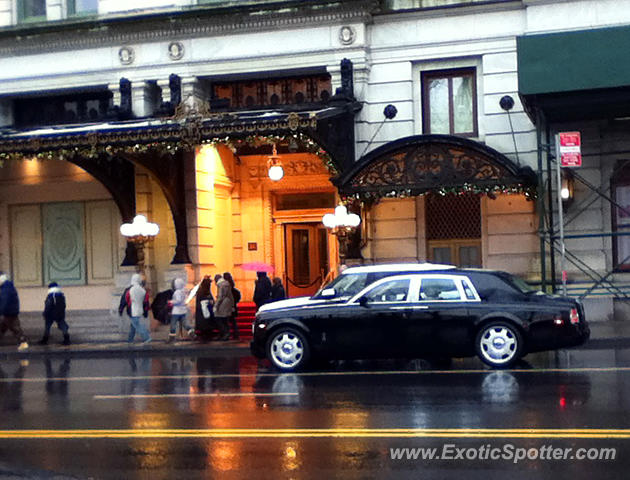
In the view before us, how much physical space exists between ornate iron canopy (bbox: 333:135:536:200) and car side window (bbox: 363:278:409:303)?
5.97 m

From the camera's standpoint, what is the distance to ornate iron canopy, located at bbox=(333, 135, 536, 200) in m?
21.5

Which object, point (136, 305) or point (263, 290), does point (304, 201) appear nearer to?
point (263, 290)

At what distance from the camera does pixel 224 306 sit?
2302 cm

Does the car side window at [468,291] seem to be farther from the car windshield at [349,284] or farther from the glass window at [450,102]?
the glass window at [450,102]

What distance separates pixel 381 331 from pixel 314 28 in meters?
10.6

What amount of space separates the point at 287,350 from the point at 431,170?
6.99 metres

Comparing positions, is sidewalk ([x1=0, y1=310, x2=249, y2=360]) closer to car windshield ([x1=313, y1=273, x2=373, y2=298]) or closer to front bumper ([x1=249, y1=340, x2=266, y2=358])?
front bumper ([x1=249, y1=340, x2=266, y2=358])

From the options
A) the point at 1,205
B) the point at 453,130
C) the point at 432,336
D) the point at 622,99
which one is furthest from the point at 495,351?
the point at 1,205

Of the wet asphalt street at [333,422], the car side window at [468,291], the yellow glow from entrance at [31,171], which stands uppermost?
the yellow glow from entrance at [31,171]

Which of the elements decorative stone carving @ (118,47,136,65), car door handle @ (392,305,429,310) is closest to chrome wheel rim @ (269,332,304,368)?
car door handle @ (392,305,429,310)

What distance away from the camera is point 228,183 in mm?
27094

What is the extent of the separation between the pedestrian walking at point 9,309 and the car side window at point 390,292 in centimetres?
1104

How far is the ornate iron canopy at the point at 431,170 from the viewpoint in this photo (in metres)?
21.5

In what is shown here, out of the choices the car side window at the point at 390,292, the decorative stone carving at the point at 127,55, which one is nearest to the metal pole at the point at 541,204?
the car side window at the point at 390,292
